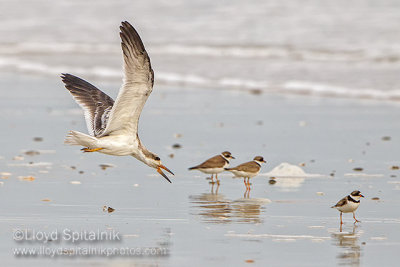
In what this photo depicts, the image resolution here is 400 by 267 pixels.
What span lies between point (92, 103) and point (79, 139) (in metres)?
1.51

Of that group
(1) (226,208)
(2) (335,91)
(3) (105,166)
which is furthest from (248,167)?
(2) (335,91)

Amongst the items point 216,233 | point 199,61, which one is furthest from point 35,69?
point 216,233

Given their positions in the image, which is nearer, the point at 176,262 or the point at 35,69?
the point at 176,262

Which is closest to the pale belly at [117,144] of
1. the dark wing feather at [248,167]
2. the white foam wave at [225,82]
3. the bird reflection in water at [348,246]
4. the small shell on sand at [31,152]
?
the dark wing feather at [248,167]

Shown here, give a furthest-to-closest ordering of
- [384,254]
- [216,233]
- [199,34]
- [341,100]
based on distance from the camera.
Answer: [199,34] < [341,100] < [216,233] < [384,254]

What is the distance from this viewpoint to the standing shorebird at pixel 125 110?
7.70 metres

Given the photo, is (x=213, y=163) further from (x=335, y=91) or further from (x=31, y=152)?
(x=335, y=91)

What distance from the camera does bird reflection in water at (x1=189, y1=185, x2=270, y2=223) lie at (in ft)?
26.0

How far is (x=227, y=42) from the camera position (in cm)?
3039

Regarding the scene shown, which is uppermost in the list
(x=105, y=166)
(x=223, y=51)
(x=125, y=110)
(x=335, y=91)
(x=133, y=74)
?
(x=223, y=51)

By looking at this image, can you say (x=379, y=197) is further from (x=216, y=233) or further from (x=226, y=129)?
(x=226, y=129)

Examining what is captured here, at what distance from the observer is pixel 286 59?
25297mm

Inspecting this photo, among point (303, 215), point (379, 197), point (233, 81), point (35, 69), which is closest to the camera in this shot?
point (303, 215)

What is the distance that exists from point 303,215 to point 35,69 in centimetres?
1699
